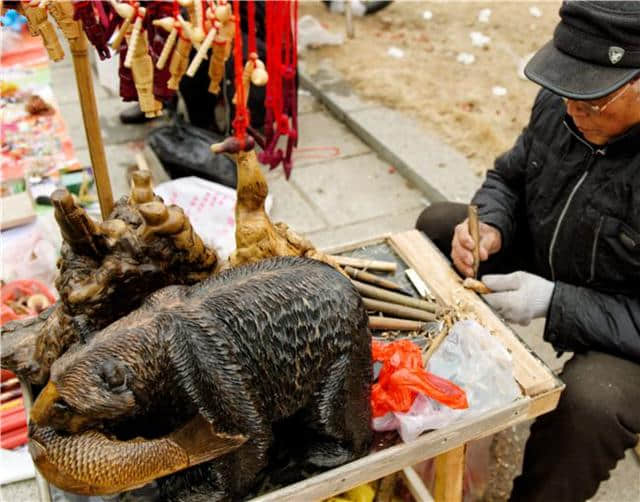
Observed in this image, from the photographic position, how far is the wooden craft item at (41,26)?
59.2 inches

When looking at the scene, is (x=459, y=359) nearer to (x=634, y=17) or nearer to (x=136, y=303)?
(x=136, y=303)

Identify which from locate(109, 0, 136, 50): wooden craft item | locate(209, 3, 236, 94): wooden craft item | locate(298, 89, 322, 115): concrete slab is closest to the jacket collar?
locate(209, 3, 236, 94): wooden craft item

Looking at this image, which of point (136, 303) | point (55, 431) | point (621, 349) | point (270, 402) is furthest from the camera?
point (621, 349)

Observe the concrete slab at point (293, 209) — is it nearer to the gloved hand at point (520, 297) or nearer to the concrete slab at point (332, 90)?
the concrete slab at point (332, 90)

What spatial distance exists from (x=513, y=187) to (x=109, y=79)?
84.3 inches

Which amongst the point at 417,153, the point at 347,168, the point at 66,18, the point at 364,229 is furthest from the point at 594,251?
the point at 347,168

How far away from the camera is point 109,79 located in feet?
11.2

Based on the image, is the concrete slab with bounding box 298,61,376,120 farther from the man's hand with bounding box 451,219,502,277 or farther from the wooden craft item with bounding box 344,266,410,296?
the wooden craft item with bounding box 344,266,410,296

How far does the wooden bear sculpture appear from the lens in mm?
1265

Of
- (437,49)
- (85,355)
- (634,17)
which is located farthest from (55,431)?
(437,49)

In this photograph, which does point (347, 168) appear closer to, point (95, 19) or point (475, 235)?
point (475, 235)

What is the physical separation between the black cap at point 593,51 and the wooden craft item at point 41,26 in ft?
4.24

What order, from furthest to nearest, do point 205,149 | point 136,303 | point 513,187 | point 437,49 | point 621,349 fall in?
point 437,49 → point 205,149 → point 513,187 → point 621,349 → point 136,303

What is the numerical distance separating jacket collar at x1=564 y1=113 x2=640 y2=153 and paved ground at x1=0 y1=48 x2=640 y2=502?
4.39 ft
